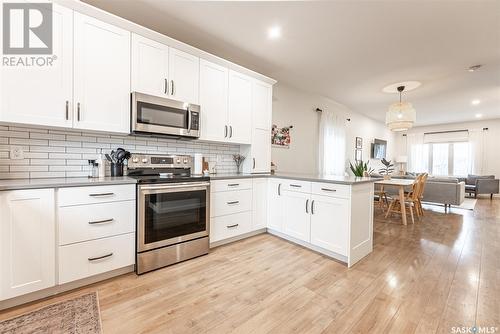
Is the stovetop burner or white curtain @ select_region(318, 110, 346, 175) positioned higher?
white curtain @ select_region(318, 110, 346, 175)

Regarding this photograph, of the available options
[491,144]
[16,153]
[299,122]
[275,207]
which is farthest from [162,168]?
[491,144]

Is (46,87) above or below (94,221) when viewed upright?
above

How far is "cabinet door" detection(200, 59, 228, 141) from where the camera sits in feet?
9.02

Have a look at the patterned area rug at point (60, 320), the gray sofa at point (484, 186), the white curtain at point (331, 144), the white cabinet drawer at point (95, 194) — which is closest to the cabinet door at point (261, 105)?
the white cabinet drawer at point (95, 194)

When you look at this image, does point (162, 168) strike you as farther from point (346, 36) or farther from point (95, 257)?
point (346, 36)

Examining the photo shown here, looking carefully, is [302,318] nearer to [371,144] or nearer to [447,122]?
[371,144]

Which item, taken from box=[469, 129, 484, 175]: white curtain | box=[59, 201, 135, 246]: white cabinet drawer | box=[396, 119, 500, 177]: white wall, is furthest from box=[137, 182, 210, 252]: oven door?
box=[396, 119, 500, 177]: white wall

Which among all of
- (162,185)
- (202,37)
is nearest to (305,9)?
(202,37)

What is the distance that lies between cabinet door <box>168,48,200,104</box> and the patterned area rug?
2068 mm

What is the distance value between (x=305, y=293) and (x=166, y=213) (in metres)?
1.48

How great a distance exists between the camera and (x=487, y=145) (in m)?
7.60

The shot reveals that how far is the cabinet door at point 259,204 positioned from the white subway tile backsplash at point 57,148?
1.38m

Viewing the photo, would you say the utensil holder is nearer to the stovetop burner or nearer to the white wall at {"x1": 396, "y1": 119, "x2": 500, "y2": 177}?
the stovetop burner

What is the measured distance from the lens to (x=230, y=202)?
2.79 m
